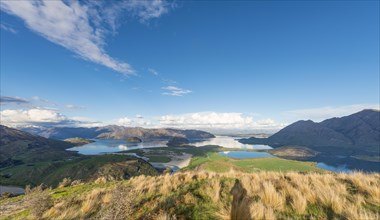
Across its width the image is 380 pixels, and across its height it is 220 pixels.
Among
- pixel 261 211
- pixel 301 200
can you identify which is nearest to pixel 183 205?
pixel 261 211

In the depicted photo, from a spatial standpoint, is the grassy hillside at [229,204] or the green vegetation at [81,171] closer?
the grassy hillside at [229,204]

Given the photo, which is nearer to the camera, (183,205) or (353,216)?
(353,216)

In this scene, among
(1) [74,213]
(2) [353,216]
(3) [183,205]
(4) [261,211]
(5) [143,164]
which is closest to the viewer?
(2) [353,216]

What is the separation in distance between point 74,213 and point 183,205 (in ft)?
17.6

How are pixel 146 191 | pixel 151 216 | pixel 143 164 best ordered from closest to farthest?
pixel 151 216 → pixel 146 191 → pixel 143 164

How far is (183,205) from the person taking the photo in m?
10.0

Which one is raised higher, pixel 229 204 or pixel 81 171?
pixel 229 204

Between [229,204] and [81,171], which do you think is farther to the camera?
[81,171]

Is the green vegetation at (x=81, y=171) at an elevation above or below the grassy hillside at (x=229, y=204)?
below

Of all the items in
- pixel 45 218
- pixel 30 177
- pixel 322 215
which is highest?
pixel 322 215

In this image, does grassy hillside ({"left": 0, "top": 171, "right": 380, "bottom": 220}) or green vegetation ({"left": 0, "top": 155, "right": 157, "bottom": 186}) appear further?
green vegetation ({"left": 0, "top": 155, "right": 157, "bottom": 186})

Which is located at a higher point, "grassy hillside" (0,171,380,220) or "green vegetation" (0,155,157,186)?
"grassy hillside" (0,171,380,220)

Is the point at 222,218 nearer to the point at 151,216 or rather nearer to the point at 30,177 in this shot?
the point at 151,216

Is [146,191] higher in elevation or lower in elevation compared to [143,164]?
higher
